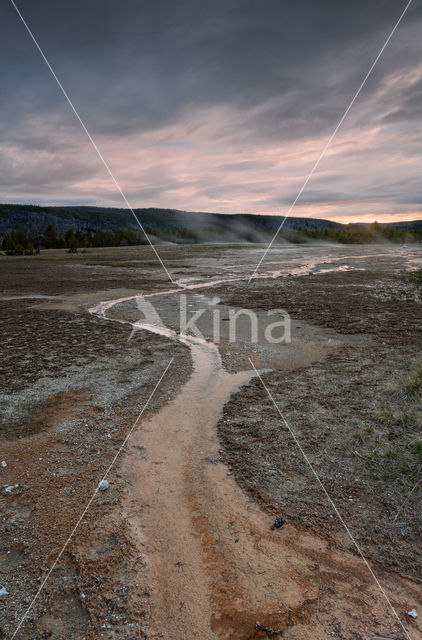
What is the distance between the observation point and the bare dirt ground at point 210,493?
416 cm

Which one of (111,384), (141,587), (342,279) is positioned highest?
(342,279)

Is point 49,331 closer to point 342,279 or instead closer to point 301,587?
point 301,587

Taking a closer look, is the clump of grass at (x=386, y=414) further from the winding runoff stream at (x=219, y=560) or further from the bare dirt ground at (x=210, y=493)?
the winding runoff stream at (x=219, y=560)

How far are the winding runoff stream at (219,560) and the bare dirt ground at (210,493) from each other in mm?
21

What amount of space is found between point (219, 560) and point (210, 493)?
1.27 m

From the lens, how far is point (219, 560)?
477 cm

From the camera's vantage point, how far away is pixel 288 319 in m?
17.5

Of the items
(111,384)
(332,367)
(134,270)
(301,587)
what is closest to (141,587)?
(301,587)

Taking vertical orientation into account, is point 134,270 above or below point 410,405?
above

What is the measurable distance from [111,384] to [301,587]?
23.3ft

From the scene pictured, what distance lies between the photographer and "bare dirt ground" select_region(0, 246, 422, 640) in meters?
4.16

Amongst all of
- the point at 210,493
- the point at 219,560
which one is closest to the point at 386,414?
the point at 210,493

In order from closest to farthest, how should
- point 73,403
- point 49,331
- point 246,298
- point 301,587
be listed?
point 301,587 < point 73,403 < point 49,331 < point 246,298
